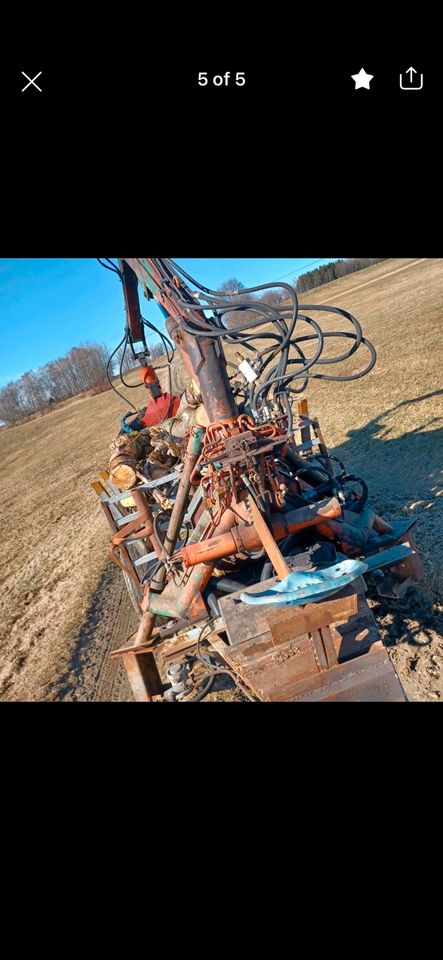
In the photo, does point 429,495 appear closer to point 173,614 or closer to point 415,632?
point 415,632

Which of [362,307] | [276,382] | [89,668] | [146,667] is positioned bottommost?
[89,668]

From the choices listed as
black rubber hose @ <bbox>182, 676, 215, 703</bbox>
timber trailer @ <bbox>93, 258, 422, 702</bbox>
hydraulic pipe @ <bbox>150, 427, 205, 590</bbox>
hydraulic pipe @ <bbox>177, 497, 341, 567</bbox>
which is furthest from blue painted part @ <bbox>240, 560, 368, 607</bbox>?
black rubber hose @ <bbox>182, 676, 215, 703</bbox>

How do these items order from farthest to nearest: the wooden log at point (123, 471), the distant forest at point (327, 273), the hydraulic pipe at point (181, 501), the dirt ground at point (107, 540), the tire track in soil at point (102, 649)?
the distant forest at point (327, 273) < the wooden log at point (123, 471) < the tire track in soil at point (102, 649) < the dirt ground at point (107, 540) < the hydraulic pipe at point (181, 501)

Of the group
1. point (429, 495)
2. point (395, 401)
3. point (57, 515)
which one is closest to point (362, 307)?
point (395, 401)

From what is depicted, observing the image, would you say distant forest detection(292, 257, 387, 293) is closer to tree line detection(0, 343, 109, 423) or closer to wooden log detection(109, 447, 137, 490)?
tree line detection(0, 343, 109, 423)

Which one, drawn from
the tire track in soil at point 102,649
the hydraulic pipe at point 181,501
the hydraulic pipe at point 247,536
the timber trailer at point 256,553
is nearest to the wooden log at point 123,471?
the timber trailer at point 256,553

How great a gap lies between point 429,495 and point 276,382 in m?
3.42

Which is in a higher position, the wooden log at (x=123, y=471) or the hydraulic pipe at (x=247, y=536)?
the wooden log at (x=123, y=471)

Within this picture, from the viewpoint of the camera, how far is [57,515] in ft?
43.5

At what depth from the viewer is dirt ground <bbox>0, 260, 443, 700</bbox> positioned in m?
4.73

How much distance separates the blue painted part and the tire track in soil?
290cm

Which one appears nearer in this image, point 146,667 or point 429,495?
point 146,667

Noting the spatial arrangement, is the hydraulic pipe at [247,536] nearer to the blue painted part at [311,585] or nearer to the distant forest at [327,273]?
the blue painted part at [311,585]

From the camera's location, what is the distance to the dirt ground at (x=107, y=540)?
15.5 feet
